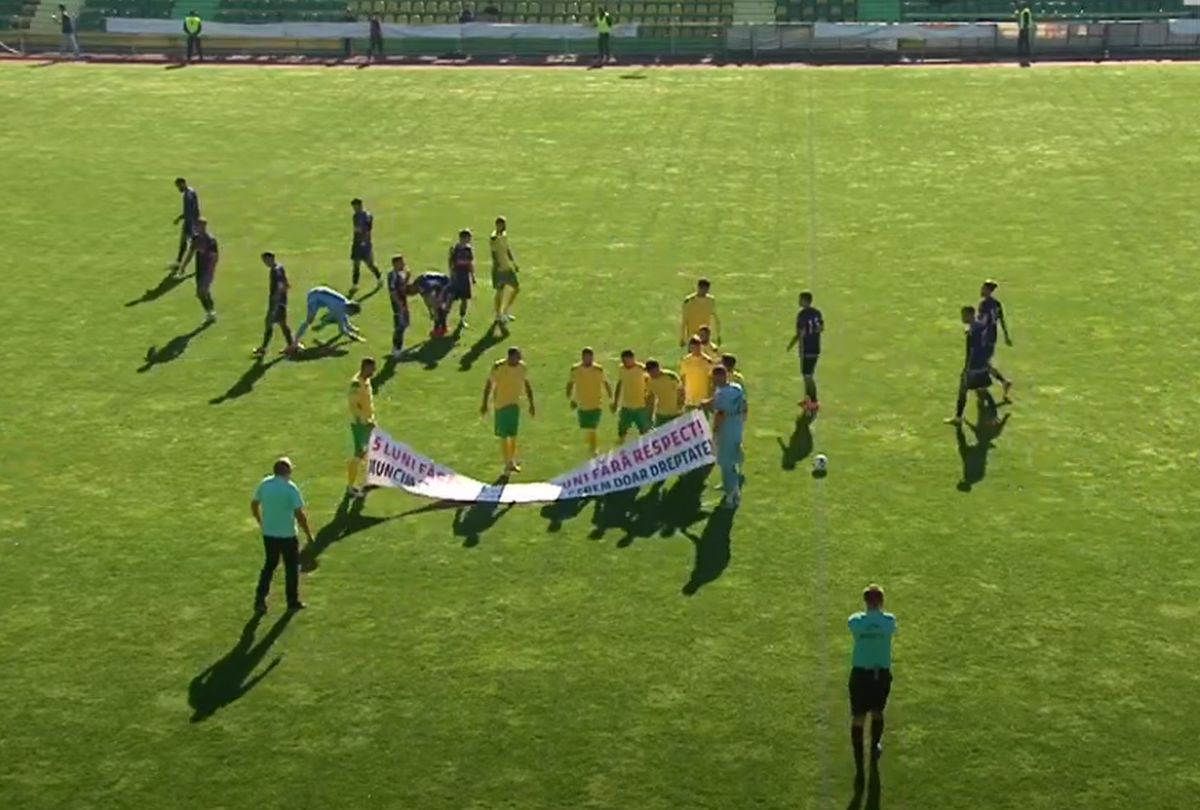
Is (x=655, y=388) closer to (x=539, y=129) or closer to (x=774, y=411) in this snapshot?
(x=774, y=411)

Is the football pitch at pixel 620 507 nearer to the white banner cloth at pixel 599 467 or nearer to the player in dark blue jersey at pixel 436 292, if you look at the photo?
the white banner cloth at pixel 599 467

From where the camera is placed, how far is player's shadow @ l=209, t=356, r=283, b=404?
78.4ft

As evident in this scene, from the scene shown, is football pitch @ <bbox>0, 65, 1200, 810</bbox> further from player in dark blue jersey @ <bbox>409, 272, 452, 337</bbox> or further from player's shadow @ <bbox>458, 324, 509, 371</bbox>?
player in dark blue jersey @ <bbox>409, 272, 452, 337</bbox>

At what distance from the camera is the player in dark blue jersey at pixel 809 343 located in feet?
73.5

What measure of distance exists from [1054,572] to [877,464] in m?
3.56

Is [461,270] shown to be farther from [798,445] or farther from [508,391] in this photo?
[798,445]

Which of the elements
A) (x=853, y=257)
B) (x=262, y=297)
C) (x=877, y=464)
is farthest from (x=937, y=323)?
(x=262, y=297)

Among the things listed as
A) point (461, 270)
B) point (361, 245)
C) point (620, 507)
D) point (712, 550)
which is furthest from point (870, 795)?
point (361, 245)

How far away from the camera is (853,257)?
100 feet

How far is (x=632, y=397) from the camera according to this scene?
68.0 ft

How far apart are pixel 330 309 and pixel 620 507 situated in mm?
8171

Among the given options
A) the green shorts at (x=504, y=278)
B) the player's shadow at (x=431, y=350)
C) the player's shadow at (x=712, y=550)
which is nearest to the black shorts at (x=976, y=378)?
the player's shadow at (x=712, y=550)

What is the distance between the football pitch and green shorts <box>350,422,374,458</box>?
0.65 metres

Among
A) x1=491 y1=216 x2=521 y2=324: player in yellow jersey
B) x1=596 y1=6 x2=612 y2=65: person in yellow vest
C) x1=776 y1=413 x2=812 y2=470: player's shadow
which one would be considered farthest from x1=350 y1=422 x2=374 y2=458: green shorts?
x1=596 y1=6 x2=612 y2=65: person in yellow vest
